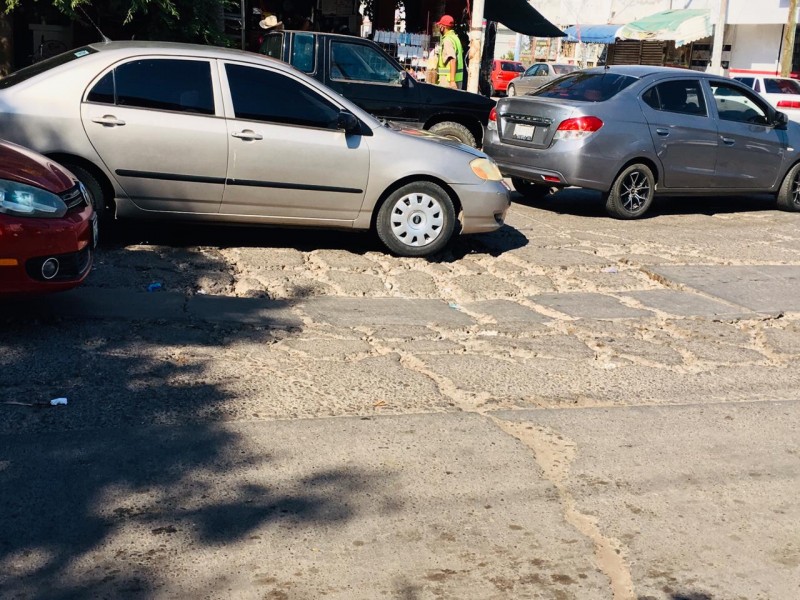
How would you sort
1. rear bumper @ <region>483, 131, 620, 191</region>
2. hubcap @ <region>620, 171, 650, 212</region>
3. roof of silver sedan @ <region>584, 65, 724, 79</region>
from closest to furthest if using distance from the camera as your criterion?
rear bumper @ <region>483, 131, 620, 191</region>
hubcap @ <region>620, 171, 650, 212</region>
roof of silver sedan @ <region>584, 65, 724, 79</region>

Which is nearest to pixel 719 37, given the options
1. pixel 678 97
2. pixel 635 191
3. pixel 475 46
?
pixel 475 46

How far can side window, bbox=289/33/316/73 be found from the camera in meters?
12.9

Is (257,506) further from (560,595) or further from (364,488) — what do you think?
(560,595)

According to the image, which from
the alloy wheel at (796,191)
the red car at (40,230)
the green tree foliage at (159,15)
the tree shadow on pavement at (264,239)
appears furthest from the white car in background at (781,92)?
the red car at (40,230)

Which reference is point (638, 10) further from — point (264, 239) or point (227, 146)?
point (227, 146)

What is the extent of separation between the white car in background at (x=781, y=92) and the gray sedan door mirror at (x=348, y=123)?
2048 cm

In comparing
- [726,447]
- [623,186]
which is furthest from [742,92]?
[726,447]

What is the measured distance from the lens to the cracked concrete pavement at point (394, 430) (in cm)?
389

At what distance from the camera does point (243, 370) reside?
19.6 ft

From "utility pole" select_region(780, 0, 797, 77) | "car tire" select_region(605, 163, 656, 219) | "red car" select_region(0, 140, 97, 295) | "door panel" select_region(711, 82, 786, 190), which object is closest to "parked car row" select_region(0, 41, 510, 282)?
"red car" select_region(0, 140, 97, 295)

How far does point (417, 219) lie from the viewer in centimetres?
884

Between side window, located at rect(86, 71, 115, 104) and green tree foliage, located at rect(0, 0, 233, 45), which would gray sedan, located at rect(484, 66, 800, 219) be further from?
green tree foliage, located at rect(0, 0, 233, 45)

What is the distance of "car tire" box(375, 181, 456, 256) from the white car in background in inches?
786

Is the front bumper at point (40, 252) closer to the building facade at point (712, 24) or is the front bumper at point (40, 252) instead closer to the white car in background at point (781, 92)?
the white car in background at point (781, 92)
